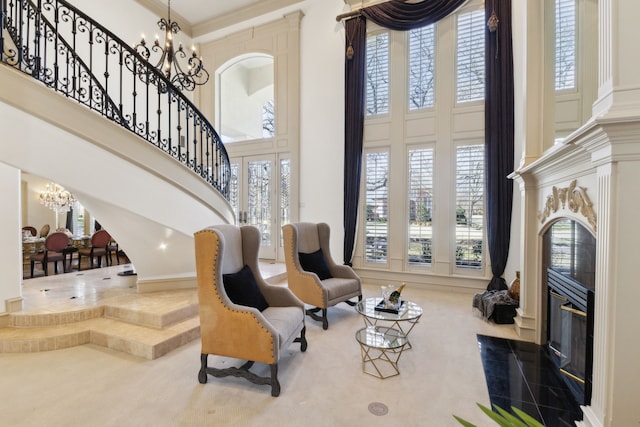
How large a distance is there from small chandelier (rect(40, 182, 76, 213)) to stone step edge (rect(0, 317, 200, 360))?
6871mm

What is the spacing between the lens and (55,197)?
8562 mm

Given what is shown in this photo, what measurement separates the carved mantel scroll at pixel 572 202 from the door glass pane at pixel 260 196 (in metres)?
5.24

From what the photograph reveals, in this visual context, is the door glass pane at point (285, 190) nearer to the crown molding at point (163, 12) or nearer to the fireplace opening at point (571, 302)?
the crown molding at point (163, 12)

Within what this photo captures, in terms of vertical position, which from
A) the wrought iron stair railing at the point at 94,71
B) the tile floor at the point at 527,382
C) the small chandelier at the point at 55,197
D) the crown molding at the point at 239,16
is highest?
the crown molding at the point at 239,16

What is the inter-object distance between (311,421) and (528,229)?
300 centimetres

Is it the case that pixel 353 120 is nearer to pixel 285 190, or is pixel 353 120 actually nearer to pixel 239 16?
pixel 285 190

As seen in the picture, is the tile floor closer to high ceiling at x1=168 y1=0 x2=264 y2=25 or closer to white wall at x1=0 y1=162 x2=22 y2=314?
white wall at x1=0 y1=162 x2=22 y2=314

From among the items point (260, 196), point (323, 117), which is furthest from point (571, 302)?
point (260, 196)

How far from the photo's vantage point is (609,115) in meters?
1.62

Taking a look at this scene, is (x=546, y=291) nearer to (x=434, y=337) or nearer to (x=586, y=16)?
(x=434, y=337)

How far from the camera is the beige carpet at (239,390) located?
206 centimetres

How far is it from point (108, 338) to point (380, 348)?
9.07ft

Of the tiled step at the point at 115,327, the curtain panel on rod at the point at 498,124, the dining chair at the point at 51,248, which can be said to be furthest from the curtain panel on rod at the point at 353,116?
the dining chair at the point at 51,248

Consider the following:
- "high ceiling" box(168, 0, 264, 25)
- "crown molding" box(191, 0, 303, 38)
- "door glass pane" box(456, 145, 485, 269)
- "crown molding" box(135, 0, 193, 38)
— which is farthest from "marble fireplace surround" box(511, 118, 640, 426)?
"crown molding" box(135, 0, 193, 38)
